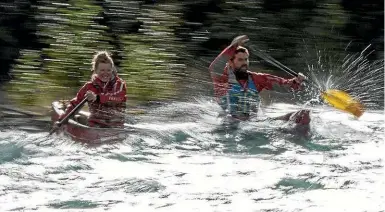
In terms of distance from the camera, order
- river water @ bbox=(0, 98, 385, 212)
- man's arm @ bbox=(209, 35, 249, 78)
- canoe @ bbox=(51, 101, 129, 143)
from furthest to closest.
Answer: man's arm @ bbox=(209, 35, 249, 78) → canoe @ bbox=(51, 101, 129, 143) → river water @ bbox=(0, 98, 385, 212)

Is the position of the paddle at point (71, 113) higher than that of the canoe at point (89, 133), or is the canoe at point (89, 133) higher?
the paddle at point (71, 113)

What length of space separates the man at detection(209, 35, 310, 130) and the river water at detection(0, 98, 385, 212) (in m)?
0.08

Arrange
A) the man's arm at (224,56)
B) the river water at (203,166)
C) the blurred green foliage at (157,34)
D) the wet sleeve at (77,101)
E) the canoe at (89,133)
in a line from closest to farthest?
the river water at (203,166) → the canoe at (89,133) → the wet sleeve at (77,101) → the man's arm at (224,56) → the blurred green foliage at (157,34)

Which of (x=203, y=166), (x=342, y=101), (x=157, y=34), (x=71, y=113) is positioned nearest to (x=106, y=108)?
(x=71, y=113)

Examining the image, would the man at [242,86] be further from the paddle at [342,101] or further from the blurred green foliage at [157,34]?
the blurred green foliage at [157,34]

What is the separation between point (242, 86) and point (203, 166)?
87 centimetres

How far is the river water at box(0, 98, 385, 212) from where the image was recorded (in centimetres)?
506

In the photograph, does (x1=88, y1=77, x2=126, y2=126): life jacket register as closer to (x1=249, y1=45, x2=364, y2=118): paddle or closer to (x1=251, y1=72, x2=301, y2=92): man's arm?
(x1=251, y1=72, x2=301, y2=92): man's arm

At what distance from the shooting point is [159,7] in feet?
28.6

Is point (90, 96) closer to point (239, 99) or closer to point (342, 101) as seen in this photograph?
point (239, 99)

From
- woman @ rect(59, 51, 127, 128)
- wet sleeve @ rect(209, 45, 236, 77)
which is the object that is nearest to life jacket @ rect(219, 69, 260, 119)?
wet sleeve @ rect(209, 45, 236, 77)

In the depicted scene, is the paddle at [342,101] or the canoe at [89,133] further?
the paddle at [342,101]

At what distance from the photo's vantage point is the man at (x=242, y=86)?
20.6ft

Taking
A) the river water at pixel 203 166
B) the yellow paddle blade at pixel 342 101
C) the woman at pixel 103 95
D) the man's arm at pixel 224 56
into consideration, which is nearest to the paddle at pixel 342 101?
the yellow paddle blade at pixel 342 101
